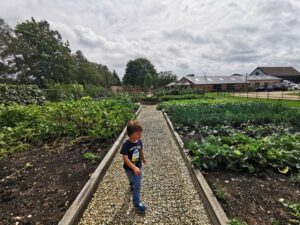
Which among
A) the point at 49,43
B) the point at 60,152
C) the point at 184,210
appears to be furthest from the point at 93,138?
the point at 49,43

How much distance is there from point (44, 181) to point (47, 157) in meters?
1.20

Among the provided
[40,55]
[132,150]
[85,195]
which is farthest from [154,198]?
[40,55]

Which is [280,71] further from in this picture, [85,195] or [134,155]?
[85,195]

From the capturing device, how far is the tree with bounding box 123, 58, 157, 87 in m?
56.9

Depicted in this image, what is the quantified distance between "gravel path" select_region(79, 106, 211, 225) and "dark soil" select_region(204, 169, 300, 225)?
407mm

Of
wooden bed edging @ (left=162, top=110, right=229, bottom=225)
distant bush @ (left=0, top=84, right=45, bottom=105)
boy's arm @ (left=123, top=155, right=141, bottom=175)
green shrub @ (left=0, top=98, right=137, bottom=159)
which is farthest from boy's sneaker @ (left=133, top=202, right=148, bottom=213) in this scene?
distant bush @ (left=0, top=84, right=45, bottom=105)

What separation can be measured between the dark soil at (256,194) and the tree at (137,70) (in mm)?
54164

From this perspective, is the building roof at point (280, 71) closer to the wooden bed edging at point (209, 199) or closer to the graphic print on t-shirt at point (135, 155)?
the wooden bed edging at point (209, 199)

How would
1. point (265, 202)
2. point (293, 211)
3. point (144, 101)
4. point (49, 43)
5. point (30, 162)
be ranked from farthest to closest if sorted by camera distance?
1. point (49, 43)
2. point (144, 101)
3. point (30, 162)
4. point (265, 202)
5. point (293, 211)

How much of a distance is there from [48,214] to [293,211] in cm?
322

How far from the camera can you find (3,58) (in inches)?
1024

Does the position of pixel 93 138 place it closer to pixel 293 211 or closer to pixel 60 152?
pixel 60 152

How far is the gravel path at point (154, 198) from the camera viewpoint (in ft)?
8.32

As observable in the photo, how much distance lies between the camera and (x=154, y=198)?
298 centimetres
